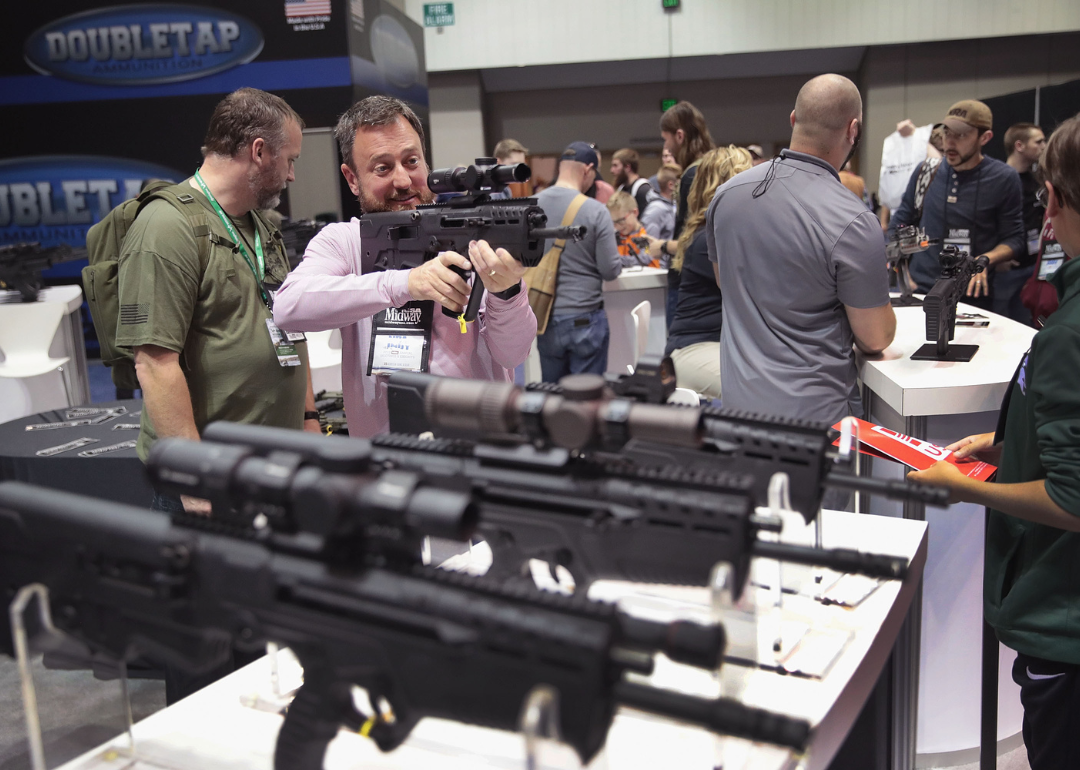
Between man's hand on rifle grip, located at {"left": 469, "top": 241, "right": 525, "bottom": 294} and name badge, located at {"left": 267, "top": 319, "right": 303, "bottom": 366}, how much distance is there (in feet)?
2.03

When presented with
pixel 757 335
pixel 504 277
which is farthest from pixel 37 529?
pixel 757 335

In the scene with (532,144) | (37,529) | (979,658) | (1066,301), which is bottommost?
(979,658)

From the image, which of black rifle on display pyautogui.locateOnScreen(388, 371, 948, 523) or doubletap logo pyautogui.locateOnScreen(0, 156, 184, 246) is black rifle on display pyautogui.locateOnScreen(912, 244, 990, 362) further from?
doubletap logo pyautogui.locateOnScreen(0, 156, 184, 246)

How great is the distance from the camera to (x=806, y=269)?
8.39 feet

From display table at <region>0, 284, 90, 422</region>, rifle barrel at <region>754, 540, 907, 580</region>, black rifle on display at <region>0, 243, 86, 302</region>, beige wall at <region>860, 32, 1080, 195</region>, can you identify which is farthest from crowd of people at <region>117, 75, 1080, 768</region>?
beige wall at <region>860, 32, 1080, 195</region>

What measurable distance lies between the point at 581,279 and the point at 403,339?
2.96 m

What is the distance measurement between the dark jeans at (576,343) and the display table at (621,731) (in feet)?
11.4

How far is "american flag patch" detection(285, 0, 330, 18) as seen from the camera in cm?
711

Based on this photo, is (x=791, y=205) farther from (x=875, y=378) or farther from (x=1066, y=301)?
(x=1066, y=301)

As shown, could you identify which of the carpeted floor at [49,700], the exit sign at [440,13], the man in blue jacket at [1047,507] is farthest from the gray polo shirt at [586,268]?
the exit sign at [440,13]

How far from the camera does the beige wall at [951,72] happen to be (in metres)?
11.3

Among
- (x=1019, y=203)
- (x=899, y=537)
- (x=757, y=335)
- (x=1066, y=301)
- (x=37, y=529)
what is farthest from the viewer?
(x=1019, y=203)

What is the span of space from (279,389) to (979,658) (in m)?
2.26

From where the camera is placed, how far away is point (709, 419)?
1392 mm
